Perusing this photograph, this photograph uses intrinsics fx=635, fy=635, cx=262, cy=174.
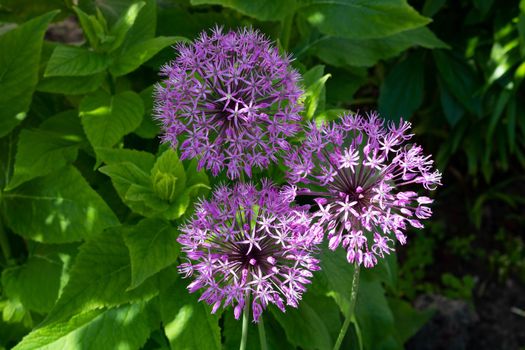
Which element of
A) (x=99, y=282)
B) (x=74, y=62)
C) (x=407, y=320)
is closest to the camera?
(x=99, y=282)

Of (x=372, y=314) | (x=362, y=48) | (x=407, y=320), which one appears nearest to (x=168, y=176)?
(x=372, y=314)

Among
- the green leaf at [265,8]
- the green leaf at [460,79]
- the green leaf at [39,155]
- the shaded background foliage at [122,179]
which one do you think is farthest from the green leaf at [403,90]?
the green leaf at [39,155]

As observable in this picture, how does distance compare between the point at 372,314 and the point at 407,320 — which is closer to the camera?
the point at 372,314

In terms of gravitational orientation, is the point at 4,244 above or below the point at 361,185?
below

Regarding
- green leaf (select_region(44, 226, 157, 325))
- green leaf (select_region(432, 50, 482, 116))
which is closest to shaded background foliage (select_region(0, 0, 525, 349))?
green leaf (select_region(44, 226, 157, 325))

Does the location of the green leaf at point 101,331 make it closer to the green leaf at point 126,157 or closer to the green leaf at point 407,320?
the green leaf at point 126,157

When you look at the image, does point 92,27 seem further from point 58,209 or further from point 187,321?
point 187,321

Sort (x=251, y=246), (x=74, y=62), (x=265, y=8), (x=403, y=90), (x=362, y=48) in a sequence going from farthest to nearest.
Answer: (x=403, y=90), (x=362, y=48), (x=265, y=8), (x=74, y=62), (x=251, y=246)
